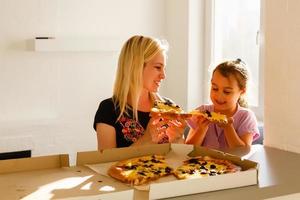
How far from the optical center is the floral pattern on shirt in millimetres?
2084

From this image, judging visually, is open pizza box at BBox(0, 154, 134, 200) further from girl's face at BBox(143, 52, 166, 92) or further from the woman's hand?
girl's face at BBox(143, 52, 166, 92)

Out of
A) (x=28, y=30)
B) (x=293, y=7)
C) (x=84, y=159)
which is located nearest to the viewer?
(x=84, y=159)

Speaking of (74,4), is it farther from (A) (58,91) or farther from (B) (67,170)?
(B) (67,170)

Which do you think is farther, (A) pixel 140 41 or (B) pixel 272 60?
(A) pixel 140 41

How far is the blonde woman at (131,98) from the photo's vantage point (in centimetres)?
209

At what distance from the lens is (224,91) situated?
6.82 feet

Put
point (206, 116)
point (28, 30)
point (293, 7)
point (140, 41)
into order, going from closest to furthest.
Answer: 1. point (293, 7)
2. point (206, 116)
3. point (140, 41)
4. point (28, 30)

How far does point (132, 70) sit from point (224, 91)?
39 centimetres

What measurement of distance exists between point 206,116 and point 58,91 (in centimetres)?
172

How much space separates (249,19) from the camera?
10.8 feet

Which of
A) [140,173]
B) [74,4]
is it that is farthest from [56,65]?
[140,173]

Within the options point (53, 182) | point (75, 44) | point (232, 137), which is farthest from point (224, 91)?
point (75, 44)

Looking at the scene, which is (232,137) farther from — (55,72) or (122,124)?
(55,72)

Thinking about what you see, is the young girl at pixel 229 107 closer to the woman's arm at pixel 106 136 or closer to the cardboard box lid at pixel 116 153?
the woman's arm at pixel 106 136
